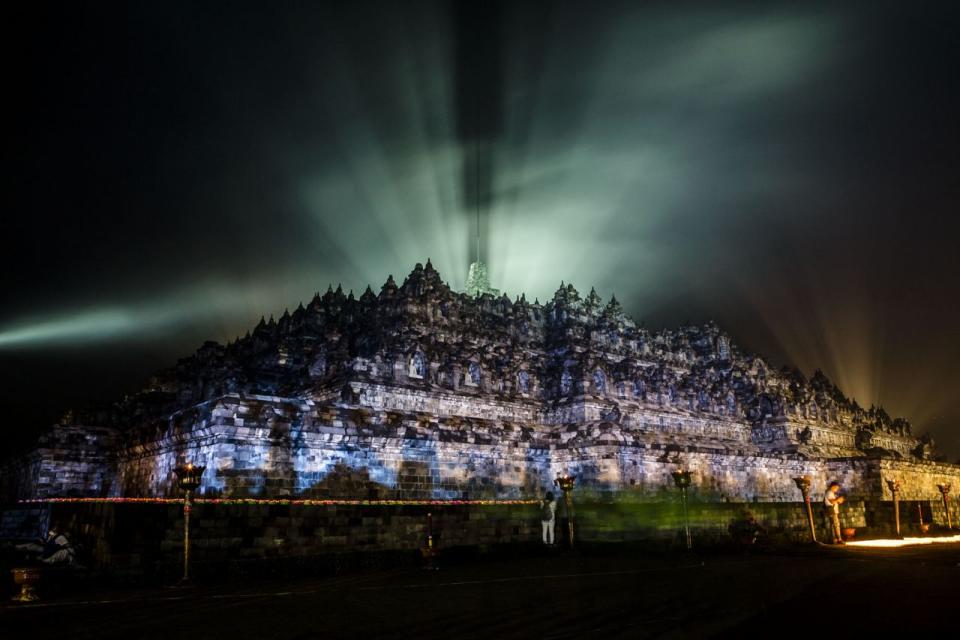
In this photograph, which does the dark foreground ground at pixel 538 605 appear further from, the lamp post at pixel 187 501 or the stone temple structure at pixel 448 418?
the stone temple structure at pixel 448 418

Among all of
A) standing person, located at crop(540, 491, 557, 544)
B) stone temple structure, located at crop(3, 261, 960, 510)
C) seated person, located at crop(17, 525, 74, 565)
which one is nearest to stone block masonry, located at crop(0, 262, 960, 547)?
stone temple structure, located at crop(3, 261, 960, 510)

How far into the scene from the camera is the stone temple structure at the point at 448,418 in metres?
23.1

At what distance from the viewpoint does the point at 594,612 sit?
9.56m

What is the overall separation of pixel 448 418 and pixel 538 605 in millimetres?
18130

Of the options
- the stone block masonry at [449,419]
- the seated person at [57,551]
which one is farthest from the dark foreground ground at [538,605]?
A: the stone block masonry at [449,419]

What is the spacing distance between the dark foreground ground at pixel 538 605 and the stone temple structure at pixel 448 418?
8.47 m

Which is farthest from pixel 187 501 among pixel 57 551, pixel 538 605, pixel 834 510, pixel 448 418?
pixel 834 510

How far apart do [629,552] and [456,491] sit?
864 cm

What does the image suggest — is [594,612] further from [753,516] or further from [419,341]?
[419,341]

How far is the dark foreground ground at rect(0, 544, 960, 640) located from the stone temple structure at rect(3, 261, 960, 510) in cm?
847

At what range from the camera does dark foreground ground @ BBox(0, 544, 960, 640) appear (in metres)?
8.36

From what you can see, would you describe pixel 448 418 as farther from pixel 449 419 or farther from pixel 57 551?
pixel 57 551

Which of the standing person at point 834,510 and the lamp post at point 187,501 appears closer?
the lamp post at point 187,501

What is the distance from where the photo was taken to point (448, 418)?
28.3m
